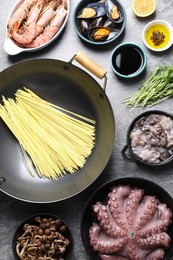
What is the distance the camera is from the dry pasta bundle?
2.92 metres

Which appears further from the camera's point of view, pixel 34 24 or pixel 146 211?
pixel 34 24

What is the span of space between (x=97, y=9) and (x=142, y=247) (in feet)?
3.59

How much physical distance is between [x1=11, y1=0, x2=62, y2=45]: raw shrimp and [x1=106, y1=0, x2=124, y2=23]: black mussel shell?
0.84 feet

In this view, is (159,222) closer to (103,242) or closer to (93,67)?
Result: (103,242)

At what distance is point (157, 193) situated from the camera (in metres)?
2.88

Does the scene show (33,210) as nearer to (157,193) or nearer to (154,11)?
(157,193)

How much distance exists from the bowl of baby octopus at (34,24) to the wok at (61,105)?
15 centimetres

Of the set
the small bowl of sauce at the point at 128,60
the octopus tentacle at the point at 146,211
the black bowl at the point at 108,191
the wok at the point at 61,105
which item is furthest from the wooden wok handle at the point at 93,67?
the octopus tentacle at the point at 146,211

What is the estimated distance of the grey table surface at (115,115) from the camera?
2977 millimetres

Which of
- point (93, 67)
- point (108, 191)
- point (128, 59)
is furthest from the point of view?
point (128, 59)

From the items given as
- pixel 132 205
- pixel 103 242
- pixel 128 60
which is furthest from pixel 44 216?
pixel 128 60

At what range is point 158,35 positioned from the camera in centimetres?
303

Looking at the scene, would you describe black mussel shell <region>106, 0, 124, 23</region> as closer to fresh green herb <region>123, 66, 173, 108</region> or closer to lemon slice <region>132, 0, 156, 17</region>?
lemon slice <region>132, 0, 156, 17</region>

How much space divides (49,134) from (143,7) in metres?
0.73
